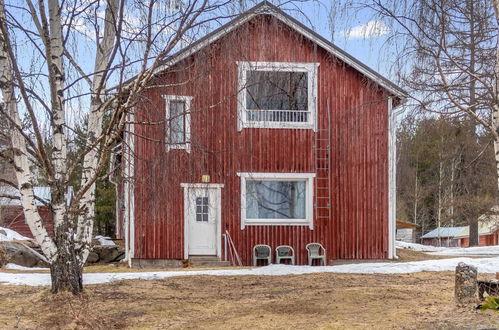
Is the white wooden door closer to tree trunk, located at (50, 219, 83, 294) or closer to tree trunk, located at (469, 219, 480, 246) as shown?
tree trunk, located at (50, 219, 83, 294)

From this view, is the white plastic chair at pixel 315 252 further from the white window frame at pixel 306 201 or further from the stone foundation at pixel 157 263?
the stone foundation at pixel 157 263

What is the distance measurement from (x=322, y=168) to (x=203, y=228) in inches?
138

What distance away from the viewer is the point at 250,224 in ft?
50.1

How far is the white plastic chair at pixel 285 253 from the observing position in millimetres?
15180

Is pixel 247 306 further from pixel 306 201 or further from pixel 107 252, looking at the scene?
pixel 107 252

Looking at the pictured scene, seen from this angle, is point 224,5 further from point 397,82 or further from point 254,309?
point 254,309

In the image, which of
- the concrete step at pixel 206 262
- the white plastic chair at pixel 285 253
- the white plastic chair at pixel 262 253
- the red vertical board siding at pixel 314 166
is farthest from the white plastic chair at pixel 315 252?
the concrete step at pixel 206 262

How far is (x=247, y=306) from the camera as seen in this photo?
834 centimetres

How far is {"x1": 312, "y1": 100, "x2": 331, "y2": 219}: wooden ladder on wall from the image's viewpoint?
1546 centimetres

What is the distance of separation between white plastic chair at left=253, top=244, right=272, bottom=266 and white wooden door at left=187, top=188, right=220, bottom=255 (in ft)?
3.43

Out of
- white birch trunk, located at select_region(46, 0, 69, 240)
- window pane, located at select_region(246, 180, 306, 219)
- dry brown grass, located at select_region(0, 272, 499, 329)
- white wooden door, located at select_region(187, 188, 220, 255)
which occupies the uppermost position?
white birch trunk, located at select_region(46, 0, 69, 240)

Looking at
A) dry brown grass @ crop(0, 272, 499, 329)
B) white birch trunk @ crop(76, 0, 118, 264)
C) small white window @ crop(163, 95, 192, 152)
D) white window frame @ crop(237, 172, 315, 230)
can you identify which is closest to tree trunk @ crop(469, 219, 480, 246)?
white window frame @ crop(237, 172, 315, 230)

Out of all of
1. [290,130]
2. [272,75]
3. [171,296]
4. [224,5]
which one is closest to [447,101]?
[272,75]

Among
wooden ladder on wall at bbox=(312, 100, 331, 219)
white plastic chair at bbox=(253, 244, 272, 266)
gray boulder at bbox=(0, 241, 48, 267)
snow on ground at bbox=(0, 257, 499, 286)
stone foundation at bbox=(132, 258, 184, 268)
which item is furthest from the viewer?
gray boulder at bbox=(0, 241, 48, 267)
